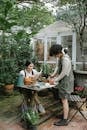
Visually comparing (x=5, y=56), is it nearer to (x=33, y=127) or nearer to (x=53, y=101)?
(x=53, y=101)

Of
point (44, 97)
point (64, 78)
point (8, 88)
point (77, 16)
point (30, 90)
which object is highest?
point (77, 16)

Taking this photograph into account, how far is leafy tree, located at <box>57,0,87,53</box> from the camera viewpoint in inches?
414

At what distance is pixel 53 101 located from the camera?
7.09m

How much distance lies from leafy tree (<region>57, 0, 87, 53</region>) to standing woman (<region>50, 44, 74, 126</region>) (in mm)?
5842

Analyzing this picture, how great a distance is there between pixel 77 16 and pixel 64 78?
6.41m

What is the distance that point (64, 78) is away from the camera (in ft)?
17.4

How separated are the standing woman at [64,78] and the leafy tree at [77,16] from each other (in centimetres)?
584

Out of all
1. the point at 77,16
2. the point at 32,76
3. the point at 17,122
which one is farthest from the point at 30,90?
the point at 77,16

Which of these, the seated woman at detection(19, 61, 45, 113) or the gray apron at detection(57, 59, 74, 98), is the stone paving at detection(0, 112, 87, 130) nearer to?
the seated woman at detection(19, 61, 45, 113)

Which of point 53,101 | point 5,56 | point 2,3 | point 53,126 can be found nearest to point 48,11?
point 5,56

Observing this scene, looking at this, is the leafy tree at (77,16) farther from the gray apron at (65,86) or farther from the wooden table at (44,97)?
the gray apron at (65,86)

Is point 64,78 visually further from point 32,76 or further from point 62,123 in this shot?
point 62,123

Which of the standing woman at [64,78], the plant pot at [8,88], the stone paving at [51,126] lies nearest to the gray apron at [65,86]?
the standing woman at [64,78]

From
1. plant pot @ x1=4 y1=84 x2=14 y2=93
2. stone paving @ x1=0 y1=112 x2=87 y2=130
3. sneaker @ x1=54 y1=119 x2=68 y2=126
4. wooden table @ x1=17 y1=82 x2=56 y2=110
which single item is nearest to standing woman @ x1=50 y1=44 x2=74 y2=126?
sneaker @ x1=54 y1=119 x2=68 y2=126
